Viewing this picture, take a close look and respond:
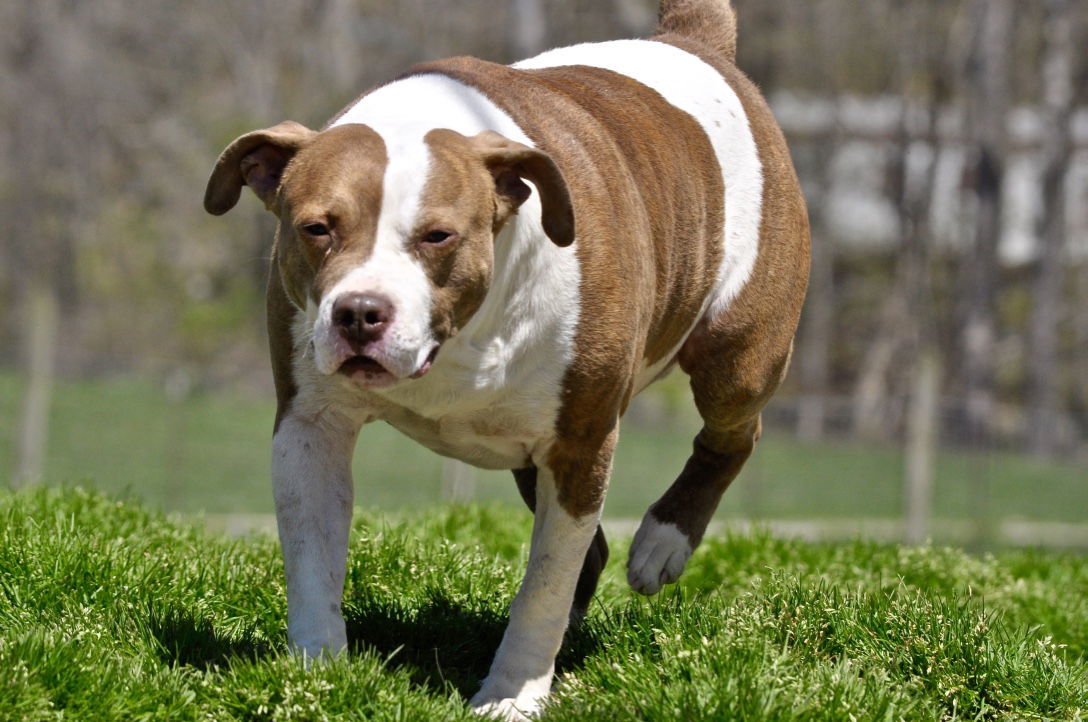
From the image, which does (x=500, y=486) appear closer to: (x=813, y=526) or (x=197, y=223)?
(x=813, y=526)

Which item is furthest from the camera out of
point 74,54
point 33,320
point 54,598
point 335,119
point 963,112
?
point 963,112

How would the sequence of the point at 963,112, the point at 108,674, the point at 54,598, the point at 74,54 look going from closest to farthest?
1. the point at 108,674
2. the point at 54,598
3. the point at 74,54
4. the point at 963,112

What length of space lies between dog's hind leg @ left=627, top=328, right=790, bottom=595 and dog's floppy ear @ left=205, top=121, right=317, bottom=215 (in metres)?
1.58

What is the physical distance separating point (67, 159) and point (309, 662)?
2900 centimetres

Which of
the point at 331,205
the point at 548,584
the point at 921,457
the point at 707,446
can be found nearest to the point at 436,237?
the point at 331,205

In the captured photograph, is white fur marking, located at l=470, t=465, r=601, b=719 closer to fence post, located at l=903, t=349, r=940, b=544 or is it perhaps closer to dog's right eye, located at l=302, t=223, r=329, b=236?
dog's right eye, located at l=302, t=223, r=329, b=236

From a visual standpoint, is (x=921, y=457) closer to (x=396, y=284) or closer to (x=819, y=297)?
(x=396, y=284)

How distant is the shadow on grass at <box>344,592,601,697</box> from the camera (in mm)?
4219

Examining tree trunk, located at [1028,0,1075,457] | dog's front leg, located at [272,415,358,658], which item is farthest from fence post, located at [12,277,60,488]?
tree trunk, located at [1028,0,1075,457]

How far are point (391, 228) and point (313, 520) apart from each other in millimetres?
824

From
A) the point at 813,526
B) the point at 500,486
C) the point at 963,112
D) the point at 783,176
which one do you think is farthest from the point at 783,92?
the point at 783,176

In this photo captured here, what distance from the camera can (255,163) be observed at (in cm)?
374

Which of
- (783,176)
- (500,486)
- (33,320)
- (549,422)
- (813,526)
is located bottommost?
(500,486)

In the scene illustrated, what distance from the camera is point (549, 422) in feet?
12.6
